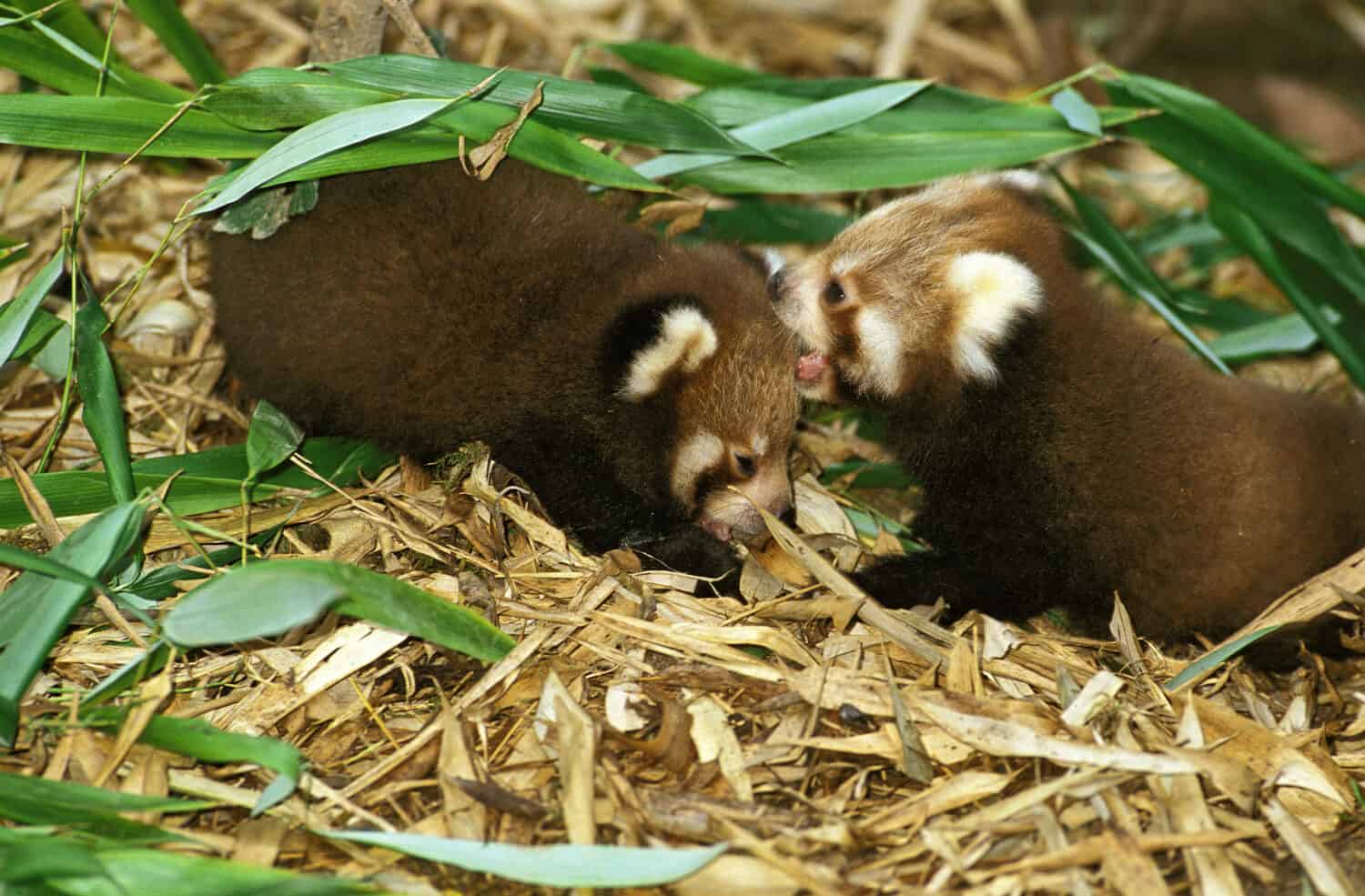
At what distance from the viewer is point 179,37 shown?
4.71 meters

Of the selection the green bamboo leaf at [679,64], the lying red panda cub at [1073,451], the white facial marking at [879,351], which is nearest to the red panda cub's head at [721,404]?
the white facial marking at [879,351]

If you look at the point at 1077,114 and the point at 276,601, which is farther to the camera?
the point at 1077,114

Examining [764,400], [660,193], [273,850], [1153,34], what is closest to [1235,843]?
[764,400]

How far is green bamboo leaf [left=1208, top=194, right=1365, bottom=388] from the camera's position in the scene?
492cm

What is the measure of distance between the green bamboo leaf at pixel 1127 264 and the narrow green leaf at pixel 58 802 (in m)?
4.04

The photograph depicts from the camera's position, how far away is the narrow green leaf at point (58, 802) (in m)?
2.97

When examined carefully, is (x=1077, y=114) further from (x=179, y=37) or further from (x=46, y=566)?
(x=46, y=566)

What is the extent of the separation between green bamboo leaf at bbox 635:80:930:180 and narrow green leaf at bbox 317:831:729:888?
9.00 feet

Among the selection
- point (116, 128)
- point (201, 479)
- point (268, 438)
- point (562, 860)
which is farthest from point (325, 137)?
point (562, 860)

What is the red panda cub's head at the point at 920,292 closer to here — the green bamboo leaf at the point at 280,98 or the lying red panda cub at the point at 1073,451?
the lying red panda cub at the point at 1073,451

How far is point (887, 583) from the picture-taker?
438 cm

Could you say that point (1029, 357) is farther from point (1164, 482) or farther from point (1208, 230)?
point (1208, 230)

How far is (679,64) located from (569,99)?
94cm

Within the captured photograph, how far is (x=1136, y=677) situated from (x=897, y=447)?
112 centimetres
